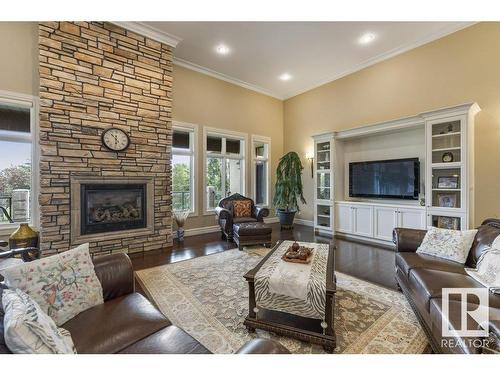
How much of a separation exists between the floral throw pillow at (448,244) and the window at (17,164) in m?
5.39

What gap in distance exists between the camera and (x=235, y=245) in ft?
14.3

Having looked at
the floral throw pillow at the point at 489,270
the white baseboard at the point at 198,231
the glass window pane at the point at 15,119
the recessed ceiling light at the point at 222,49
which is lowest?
the white baseboard at the point at 198,231

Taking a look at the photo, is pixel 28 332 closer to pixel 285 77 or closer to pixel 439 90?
pixel 439 90

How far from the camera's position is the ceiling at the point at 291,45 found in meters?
3.79

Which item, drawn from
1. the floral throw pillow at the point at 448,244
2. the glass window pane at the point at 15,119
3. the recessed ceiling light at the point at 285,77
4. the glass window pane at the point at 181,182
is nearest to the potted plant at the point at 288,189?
the recessed ceiling light at the point at 285,77

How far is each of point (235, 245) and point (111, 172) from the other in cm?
256

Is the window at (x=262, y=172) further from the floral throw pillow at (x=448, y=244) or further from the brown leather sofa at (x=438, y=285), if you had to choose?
the floral throw pillow at (x=448, y=244)

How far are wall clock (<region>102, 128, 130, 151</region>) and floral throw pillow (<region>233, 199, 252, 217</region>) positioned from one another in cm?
241

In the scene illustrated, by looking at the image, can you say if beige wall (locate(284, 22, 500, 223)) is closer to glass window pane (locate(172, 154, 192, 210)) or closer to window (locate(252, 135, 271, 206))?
window (locate(252, 135, 271, 206))

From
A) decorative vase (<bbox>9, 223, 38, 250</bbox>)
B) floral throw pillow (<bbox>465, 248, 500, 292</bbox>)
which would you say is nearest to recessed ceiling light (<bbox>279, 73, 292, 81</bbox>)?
floral throw pillow (<bbox>465, 248, 500, 292</bbox>)

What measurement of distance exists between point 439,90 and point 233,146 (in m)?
4.41

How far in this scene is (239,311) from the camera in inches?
84.5
